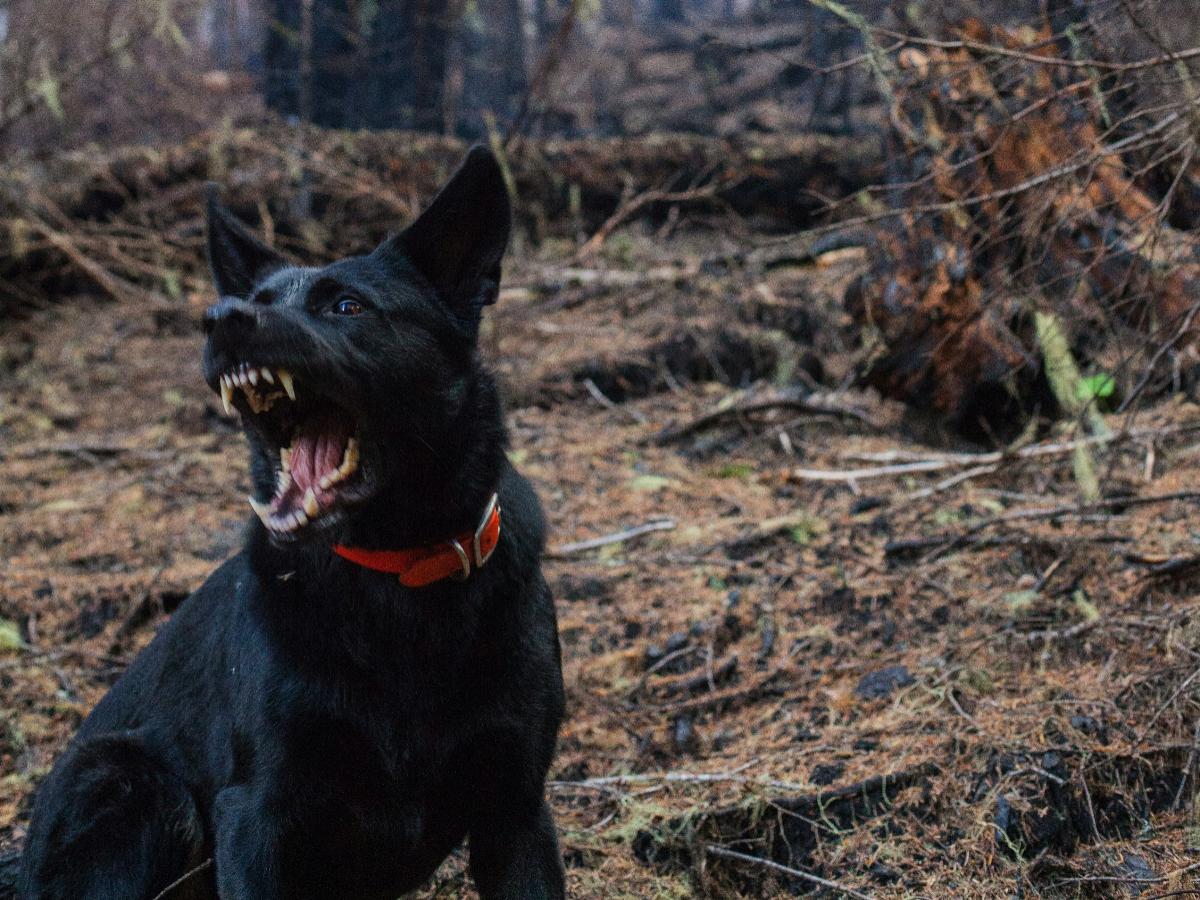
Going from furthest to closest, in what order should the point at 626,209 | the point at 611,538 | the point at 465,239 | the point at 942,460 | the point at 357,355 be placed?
Result: 1. the point at 626,209
2. the point at 942,460
3. the point at 611,538
4. the point at 465,239
5. the point at 357,355

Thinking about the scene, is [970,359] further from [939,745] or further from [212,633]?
[212,633]

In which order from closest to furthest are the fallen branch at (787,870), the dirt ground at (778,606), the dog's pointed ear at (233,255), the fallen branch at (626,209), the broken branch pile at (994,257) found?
the fallen branch at (787,870) < the dirt ground at (778,606) < the dog's pointed ear at (233,255) < the broken branch pile at (994,257) < the fallen branch at (626,209)

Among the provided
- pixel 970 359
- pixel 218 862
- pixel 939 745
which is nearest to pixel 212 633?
pixel 218 862

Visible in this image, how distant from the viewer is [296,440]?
8.62 feet

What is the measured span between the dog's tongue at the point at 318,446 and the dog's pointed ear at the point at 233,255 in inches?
29.2

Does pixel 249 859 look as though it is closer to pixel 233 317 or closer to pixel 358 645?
pixel 358 645

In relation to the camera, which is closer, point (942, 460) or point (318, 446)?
point (318, 446)

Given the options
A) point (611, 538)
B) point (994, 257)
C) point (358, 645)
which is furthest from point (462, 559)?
point (994, 257)

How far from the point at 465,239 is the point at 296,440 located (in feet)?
2.62

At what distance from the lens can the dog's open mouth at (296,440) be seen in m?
2.38

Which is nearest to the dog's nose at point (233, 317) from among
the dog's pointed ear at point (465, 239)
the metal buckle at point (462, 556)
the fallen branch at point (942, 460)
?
the dog's pointed ear at point (465, 239)

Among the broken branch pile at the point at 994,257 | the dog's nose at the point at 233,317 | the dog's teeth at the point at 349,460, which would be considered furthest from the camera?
the broken branch pile at the point at 994,257

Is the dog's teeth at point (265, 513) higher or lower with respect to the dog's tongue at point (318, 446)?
lower

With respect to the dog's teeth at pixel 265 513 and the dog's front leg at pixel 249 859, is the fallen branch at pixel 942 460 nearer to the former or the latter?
the dog's teeth at pixel 265 513
